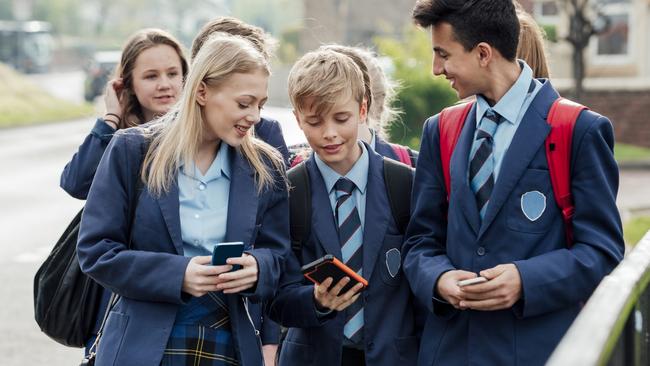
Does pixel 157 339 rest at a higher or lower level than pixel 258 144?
lower

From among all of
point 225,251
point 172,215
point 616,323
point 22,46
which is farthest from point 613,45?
point 22,46

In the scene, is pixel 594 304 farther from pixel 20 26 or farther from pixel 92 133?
pixel 20 26

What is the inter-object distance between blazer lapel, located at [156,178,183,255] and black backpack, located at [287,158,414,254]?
1.78ft

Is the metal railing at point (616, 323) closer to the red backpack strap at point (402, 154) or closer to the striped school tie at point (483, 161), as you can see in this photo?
the striped school tie at point (483, 161)

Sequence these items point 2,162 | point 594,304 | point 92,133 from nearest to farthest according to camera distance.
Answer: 1. point 594,304
2. point 92,133
3. point 2,162

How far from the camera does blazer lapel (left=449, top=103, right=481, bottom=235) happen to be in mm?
3686

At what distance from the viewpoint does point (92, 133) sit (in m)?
4.67

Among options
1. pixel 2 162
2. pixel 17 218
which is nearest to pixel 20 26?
pixel 2 162

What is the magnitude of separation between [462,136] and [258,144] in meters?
0.71

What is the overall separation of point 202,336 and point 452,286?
0.78 m

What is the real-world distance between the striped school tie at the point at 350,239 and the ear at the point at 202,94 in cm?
59

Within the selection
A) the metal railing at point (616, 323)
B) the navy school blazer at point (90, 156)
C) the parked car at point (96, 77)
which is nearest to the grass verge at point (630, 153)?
the navy school blazer at point (90, 156)

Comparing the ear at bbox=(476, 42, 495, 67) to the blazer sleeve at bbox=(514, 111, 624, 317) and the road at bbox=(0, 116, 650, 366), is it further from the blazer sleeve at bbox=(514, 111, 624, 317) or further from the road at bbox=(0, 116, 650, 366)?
the road at bbox=(0, 116, 650, 366)

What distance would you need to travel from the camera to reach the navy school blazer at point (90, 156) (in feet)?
14.8
